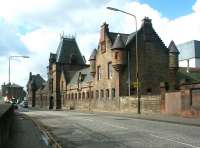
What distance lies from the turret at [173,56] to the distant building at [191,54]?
2777 cm

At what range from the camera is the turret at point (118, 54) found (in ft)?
190

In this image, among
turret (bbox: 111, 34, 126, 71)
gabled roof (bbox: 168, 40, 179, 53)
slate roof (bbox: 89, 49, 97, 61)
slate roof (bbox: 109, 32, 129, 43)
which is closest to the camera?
turret (bbox: 111, 34, 126, 71)

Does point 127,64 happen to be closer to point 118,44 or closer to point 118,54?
point 118,54

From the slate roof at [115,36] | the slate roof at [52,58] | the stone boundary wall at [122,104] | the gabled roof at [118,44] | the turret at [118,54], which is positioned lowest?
the stone boundary wall at [122,104]

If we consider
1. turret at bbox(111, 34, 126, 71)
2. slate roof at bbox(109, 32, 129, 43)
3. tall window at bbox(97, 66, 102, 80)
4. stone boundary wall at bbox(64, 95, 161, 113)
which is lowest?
stone boundary wall at bbox(64, 95, 161, 113)

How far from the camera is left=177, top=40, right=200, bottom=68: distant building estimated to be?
90.9m

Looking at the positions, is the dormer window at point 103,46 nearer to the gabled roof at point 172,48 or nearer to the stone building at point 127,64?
the stone building at point 127,64

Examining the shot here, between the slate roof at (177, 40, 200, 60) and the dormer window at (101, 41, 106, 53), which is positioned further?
the slate roof at (177, 40, 200, 60)

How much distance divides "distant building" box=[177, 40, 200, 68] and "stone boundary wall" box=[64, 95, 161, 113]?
1049 inches

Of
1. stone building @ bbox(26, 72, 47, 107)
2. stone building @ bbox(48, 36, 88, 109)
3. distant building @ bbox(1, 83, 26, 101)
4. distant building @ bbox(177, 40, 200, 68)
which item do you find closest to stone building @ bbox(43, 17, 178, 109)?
distant building @ bbox(1, 83, 26, 101)

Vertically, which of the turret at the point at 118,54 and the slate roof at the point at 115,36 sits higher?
the slate roof at the point at 115,36

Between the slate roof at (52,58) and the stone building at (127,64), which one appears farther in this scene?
the slate roof at (52,58)

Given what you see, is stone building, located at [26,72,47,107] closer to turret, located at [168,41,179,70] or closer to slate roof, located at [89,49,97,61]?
→ slate roof, located at [89,49,97,61]

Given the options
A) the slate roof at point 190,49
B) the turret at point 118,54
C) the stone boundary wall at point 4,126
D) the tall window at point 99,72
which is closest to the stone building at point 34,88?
the slate roof at point 190,49
